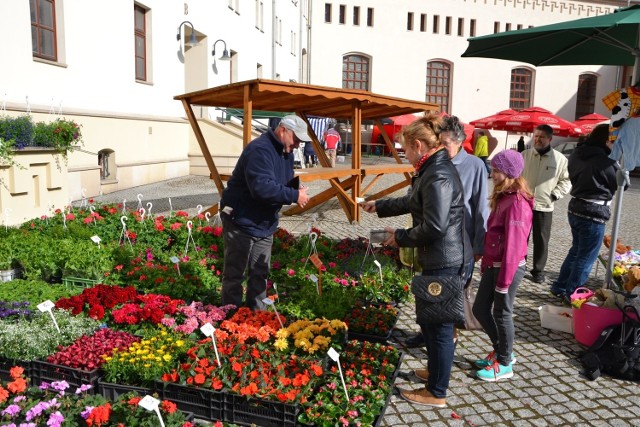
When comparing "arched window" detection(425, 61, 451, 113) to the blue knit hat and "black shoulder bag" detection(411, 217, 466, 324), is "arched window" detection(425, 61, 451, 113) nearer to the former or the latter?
the blue knit hat

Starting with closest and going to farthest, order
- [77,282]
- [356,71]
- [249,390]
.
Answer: [249,390], [77,282], [356,71]

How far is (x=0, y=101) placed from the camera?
9305 millimetres

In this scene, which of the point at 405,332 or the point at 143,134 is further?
the point at 143,134

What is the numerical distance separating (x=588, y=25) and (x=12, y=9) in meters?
9.09

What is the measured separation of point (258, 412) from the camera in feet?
10.6

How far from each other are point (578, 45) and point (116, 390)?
5543 mm

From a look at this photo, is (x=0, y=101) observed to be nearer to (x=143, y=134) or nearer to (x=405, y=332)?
(x=143, y=134)

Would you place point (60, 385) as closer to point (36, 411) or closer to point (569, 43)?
point (36, 411)

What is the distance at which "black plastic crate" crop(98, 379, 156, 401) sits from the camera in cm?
338

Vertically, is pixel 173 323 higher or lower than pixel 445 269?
lower

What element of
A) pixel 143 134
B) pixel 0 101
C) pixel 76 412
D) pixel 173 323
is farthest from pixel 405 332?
pixel 143 134

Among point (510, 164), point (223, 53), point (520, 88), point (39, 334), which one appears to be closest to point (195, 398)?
point (39, 334)

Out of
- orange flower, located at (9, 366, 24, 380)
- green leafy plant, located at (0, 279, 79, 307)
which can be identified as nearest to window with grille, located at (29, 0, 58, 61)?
green leafy plant, located at (0, 279, 79, 307)

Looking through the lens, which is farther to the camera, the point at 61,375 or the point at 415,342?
the point at 415,342
